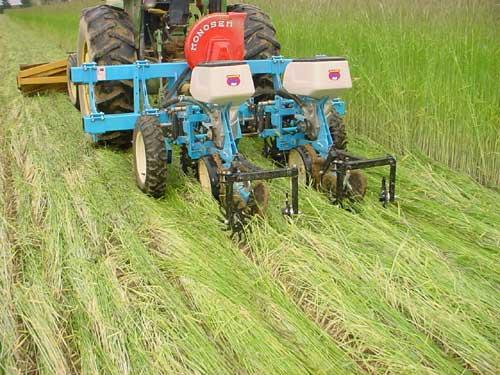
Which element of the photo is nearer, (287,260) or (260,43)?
(287,260)

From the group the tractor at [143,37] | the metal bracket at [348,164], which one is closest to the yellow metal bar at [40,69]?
the tractor at [143,37]

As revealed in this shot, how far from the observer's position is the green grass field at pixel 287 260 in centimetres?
242

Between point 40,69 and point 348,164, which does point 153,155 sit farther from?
point 40,69

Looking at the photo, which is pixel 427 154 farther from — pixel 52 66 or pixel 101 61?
pixel 52 66

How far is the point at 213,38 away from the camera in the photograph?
4.43 metres

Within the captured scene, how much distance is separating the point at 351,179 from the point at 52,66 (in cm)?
547

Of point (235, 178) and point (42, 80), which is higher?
point (42, 80)

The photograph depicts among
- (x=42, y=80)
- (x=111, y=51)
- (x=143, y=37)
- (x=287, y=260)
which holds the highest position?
(x=143, y=37)

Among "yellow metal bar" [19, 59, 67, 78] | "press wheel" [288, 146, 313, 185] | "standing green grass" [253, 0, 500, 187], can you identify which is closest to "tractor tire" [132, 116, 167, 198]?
"press wheel" [288, 146, 313, 185]

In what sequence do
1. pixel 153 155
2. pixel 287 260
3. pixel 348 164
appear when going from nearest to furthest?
1. pixel 287 260
2. pixel 348 164
3. pixel 153 155

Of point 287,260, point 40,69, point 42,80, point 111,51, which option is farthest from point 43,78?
point 287,260

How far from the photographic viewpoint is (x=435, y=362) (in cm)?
233

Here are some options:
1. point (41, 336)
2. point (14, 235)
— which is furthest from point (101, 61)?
point (41, 336)

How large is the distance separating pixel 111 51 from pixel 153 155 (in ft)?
4.63
